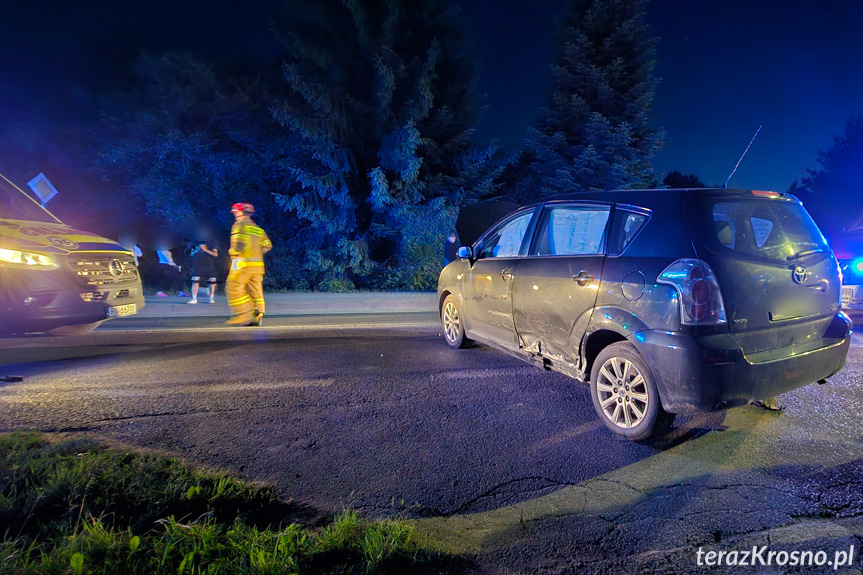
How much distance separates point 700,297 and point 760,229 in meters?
0.91

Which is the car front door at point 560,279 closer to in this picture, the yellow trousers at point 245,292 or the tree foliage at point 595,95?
the yellow trousers at point 245,292

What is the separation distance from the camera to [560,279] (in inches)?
170

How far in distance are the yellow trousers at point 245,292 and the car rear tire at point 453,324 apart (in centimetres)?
333

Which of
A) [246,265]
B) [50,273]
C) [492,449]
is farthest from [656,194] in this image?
[50,273]

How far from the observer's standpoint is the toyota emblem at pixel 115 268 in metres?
6.91

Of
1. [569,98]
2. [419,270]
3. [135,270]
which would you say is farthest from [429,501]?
[569,98]

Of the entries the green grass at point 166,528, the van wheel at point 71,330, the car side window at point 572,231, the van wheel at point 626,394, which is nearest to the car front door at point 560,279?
the car side window at point 572,231

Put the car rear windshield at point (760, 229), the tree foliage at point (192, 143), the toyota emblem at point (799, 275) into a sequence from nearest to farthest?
the car rear windshield at point (760, 229)
the toyota emblem at point (799, 275)
the tree foliage at point (192, 143)

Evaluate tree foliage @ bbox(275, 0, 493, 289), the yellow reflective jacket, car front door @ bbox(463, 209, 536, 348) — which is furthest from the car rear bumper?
tree foliage @ bbox(275, 0, 493, 289)

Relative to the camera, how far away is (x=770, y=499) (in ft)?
9.61

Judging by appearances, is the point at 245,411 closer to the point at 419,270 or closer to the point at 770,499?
the point at 770,499

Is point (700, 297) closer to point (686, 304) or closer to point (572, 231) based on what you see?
point (686, 304)

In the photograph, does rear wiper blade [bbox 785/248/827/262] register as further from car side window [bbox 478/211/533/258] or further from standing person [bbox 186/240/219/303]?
standing person [bbox 186/240/219/303]

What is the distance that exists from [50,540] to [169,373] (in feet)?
11.4
